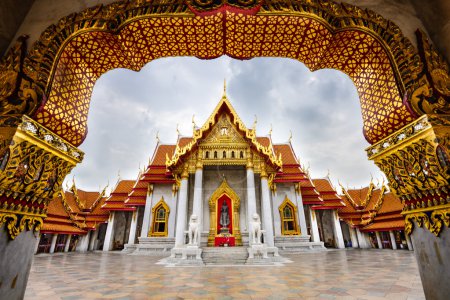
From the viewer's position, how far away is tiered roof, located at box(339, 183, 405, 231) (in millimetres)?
14500

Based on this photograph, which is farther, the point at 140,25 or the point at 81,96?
the point at 81,96

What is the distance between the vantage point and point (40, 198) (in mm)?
2234

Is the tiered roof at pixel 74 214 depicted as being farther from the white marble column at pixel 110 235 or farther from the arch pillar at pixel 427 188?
the arch pillar at pixel 427 188

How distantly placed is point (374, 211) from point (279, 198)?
27.0 ft

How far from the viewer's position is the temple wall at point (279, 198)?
42.1ft

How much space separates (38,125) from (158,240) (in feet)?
38.2

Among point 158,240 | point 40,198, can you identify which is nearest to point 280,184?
point 158,240

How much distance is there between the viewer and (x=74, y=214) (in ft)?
55.9

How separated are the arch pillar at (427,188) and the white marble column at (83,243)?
2054 cm

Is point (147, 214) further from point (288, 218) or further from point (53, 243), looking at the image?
point (288, 218)

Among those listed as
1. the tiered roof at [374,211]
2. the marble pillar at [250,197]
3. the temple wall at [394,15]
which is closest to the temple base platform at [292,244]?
the marble pillar at [250,197]

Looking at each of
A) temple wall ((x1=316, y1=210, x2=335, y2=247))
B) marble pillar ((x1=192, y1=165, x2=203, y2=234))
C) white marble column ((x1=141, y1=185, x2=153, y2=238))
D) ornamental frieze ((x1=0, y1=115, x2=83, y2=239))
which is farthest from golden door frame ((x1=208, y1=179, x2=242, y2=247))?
temple wall ((x1=316, y1=210, x2=335, y2=247))

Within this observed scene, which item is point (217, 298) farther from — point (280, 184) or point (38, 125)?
point (280, 184)

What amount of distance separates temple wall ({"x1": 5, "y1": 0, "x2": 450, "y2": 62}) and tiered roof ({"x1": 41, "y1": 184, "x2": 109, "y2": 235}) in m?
14.8
